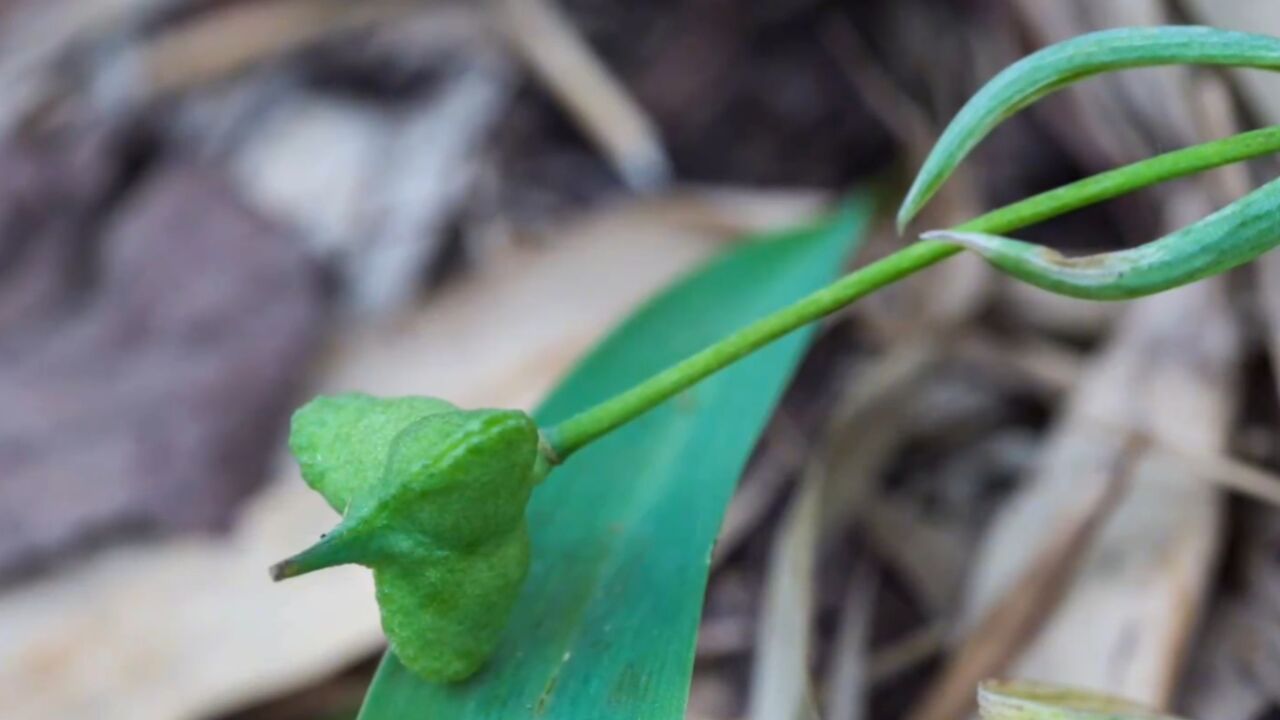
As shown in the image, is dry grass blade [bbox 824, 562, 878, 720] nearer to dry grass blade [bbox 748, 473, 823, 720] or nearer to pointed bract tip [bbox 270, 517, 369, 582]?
dry grass blade [bbox 748, 473, 823, 720]

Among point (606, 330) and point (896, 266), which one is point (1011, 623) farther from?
point (606, 330)

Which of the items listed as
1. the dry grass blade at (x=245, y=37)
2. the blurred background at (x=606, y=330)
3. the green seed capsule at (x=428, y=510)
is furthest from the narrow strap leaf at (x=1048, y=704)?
the dry grass blade at (x=245, y=37)

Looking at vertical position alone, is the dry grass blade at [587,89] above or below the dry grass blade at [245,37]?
below

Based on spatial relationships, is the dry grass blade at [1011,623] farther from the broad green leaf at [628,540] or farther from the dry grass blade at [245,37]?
the dry grass blade at [245,37]

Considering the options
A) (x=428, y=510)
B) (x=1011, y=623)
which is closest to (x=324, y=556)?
(x=428, y=510)

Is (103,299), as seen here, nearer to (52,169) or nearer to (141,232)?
(141,232)

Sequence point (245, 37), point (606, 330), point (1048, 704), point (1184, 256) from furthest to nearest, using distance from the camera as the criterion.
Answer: point (245, 37) < point (606, 330) < point (1048, 704) < point (1184, 256)

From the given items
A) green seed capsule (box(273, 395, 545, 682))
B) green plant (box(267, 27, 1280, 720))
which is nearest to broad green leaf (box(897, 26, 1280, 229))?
green plant (box(267, 27, 1280, 720))

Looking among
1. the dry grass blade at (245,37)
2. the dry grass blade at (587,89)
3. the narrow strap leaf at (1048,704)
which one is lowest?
the narrow strap leaf at (1048,704)
